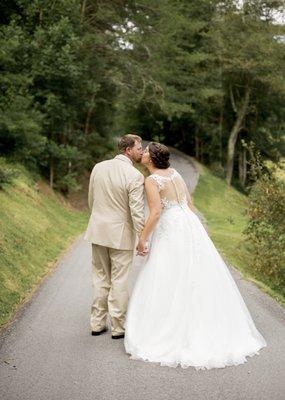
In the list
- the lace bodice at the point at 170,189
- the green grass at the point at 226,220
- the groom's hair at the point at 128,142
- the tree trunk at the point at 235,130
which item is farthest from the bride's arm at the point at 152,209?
the tree trunk at the point at 235,130

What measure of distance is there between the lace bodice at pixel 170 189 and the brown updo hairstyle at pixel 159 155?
0.15 metres

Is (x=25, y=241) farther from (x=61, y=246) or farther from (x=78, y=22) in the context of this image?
(x=78, y=22)

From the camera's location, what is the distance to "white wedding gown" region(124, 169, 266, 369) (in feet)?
18.7

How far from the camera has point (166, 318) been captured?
5961 millimetres

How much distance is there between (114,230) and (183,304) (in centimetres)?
125

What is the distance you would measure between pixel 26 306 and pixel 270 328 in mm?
3719

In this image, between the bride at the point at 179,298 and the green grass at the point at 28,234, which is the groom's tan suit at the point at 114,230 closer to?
the bride at the point at 179,298

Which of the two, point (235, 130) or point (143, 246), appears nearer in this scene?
point (143, 246)

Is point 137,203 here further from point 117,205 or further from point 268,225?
point 268,225

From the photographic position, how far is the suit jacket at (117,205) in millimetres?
6348

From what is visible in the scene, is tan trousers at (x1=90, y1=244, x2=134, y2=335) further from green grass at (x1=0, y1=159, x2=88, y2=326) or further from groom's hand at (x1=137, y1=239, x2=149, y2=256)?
green grass at (x1=0, y1=159, x2=88, y2=326)

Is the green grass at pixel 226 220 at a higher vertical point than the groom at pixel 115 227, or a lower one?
lower

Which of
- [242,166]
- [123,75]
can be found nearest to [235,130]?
[242,166]

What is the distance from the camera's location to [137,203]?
6.30 m
